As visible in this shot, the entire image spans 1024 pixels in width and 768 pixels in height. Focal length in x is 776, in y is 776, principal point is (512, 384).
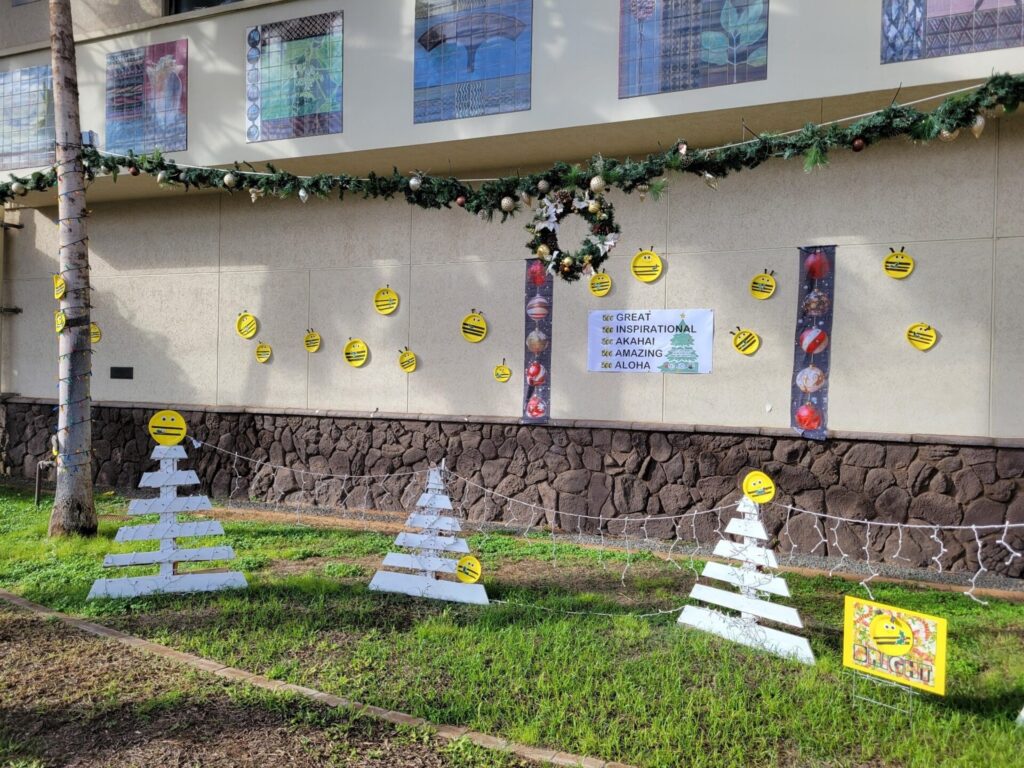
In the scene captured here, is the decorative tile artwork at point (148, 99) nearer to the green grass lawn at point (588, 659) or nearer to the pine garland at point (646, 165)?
the pine garland at point (646, 165)

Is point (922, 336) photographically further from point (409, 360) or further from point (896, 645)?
point (409, 360)

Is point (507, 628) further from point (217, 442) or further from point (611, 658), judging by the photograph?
point (217, 442)

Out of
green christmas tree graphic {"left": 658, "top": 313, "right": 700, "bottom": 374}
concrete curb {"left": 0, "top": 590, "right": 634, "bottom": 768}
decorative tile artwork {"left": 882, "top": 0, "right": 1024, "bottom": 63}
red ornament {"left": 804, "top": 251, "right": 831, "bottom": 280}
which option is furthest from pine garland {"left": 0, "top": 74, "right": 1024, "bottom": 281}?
concrete curb {"left": 0, "top": 590, "right": 634, "bottom": 768}

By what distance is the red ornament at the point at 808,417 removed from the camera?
313 inches

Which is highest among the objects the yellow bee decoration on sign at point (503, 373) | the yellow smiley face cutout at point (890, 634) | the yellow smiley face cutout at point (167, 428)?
the yellow bee decoration on sign at point (503, 373)

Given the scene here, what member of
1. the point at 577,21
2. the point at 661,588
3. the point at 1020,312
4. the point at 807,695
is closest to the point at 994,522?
the point at 1020,312

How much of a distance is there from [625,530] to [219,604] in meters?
4.49

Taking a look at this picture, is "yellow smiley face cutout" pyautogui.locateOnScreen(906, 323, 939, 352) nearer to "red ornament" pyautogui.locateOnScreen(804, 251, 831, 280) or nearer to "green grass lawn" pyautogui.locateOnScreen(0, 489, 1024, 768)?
"red ornament" pyautogui.locateOnScreen(804, 251, 831, 280)

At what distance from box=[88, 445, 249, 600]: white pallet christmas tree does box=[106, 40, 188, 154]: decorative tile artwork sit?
5387 mm

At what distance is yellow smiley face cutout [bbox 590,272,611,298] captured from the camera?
350 inches

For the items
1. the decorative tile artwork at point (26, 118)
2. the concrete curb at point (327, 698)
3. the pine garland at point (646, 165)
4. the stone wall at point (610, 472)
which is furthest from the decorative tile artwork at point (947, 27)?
the decorative tile artwork at point (26, 118)

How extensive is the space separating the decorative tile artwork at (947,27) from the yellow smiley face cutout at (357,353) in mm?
6545

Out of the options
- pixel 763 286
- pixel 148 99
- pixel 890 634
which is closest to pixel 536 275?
pixel 763 286

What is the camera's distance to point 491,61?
833 centimetres
